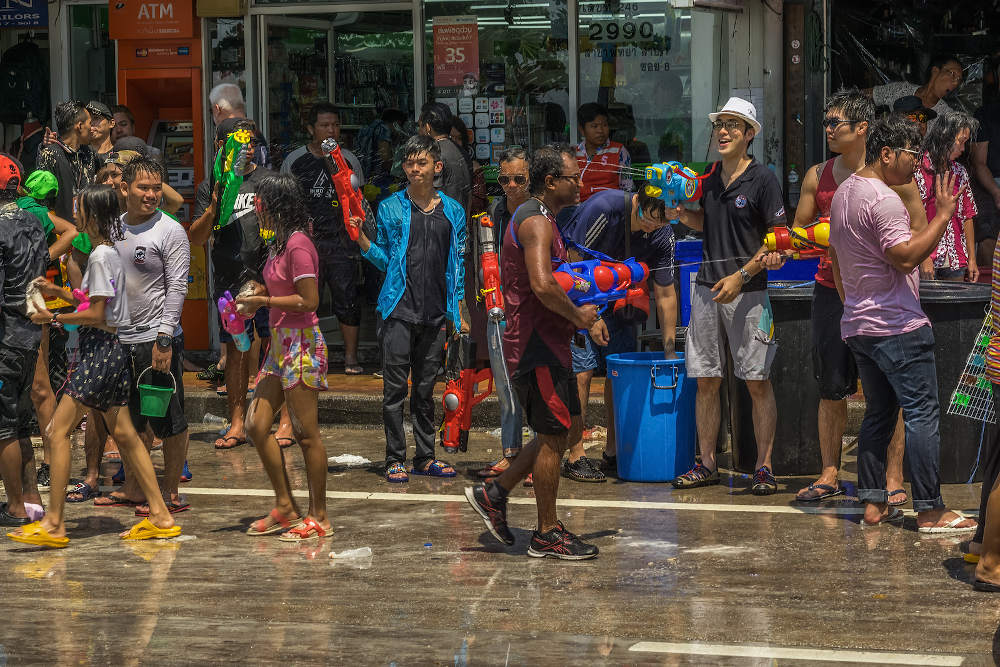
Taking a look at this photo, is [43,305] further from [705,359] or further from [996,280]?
[996,280]

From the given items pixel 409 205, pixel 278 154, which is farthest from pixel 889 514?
pixel 278 154

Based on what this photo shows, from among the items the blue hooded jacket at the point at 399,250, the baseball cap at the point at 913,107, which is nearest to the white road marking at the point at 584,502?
the blue hooded jacket at the point at 399,250

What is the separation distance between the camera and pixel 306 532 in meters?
7.56

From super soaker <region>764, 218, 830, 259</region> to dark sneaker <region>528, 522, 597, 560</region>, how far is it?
7.04 ft

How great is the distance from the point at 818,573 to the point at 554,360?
162cm

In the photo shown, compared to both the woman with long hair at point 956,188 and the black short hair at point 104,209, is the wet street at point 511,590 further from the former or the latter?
the woman with long hair at point 956,188

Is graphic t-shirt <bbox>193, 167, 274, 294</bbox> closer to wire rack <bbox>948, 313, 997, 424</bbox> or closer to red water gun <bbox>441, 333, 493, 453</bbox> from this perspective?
red water gun <bbox>441, 333, 493, 453</bbox>

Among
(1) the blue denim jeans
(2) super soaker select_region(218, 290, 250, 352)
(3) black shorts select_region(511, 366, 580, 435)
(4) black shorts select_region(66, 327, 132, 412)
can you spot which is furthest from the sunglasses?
(4) black shorts select_region(66, 327, 132, 412)

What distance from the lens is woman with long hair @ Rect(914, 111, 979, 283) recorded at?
28.4 feet

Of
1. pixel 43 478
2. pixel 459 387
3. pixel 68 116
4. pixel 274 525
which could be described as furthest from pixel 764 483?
pixel 68 116

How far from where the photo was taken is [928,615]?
6.03 meters

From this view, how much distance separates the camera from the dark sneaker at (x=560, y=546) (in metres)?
7.04

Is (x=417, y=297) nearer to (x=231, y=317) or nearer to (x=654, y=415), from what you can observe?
(x=231, y=317)

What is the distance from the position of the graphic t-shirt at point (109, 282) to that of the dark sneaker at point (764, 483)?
146 inches
